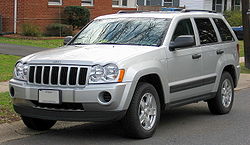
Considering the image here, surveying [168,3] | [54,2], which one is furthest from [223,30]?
[168,3]

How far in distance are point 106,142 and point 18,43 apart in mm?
14694

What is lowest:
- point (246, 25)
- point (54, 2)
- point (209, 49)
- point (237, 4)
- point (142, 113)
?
point (142, 113)

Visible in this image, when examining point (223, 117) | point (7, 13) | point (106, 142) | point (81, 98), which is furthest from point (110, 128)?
point (7, 13)

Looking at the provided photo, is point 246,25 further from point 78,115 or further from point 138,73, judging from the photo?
point 78,115

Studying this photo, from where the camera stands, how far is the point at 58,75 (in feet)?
21.9

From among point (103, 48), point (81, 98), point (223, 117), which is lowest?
point (223, 117)

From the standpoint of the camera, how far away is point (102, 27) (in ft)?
27.2

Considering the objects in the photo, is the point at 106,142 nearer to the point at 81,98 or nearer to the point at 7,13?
the point at 81,98

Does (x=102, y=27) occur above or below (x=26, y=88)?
above

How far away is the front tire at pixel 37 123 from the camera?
745cm

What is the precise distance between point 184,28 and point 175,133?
1755 mm

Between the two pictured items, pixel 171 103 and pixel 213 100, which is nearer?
pixel 171 103

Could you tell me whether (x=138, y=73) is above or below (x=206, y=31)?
below

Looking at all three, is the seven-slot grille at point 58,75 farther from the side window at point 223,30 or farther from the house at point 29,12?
the house at point 29,12
